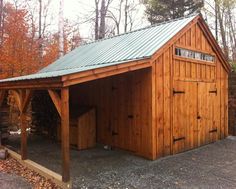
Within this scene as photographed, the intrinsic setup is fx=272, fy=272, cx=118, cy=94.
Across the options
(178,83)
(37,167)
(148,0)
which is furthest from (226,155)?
(148,0)

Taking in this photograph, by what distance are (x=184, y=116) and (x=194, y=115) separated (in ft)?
1.90

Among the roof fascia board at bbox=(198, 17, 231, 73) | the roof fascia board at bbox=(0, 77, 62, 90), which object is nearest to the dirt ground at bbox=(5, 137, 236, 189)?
the roof fascia board at bbox=(0, 77, 62, 90)

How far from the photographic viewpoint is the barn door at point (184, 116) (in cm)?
809

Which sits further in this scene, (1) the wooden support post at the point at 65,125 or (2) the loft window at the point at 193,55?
(2) the loft window at the point at 193,55

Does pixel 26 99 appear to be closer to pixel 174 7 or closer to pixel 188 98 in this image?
pixel 188 98

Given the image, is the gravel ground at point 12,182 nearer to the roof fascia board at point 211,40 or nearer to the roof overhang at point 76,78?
the roof overhang at point 76,78

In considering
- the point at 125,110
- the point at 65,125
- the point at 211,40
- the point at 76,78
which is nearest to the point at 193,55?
the point at 211,40

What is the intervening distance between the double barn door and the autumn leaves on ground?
382 centimetres

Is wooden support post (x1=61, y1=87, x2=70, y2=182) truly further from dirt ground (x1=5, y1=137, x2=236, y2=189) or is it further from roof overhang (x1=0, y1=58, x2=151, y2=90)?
dirt ground (x1=5, y1=137, x2=236, y2=189)

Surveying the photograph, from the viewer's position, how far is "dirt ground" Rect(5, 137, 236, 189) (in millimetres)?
5629

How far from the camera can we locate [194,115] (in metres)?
8.79

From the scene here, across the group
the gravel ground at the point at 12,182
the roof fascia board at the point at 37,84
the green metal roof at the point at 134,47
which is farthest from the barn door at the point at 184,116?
the gravel ground at the point at 12,182

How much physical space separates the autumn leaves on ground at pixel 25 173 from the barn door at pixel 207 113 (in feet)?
17.3

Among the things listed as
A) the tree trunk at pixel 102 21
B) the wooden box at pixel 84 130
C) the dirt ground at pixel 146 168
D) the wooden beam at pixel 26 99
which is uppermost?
the tree trunk at pixel 102 21
